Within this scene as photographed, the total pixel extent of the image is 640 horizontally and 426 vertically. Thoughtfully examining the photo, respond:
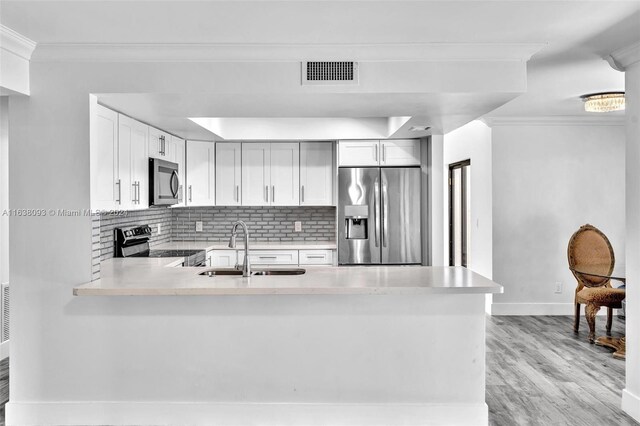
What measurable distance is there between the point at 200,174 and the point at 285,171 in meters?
0.94

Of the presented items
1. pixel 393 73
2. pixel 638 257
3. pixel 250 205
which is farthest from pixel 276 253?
pixel 638 257

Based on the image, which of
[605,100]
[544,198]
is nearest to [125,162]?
[605,100]

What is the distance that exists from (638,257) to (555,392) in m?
1.13

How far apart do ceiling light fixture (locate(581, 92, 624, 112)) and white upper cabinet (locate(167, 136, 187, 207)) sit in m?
3.87

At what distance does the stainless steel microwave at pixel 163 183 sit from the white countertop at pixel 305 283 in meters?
1.02

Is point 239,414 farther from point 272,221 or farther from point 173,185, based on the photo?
point 272,221

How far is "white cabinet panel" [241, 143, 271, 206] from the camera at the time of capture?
5.80 m

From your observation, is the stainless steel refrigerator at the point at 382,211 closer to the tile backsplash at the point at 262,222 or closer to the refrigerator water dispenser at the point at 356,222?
the refrigerator water dispenser at the point at 356,222

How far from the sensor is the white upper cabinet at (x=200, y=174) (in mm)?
5496

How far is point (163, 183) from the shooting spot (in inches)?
178

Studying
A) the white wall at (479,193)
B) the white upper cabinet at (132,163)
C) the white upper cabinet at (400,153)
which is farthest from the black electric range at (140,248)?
the white wall at (479,193)

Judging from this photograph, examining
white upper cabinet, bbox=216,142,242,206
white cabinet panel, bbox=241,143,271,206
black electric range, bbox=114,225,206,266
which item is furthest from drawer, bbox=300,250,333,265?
black electric range, bbox=114,225,206,266

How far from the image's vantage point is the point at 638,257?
3.06m

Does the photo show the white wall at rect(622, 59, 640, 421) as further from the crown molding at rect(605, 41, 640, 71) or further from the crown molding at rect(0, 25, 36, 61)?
the crown molding at rect(0, 25, 36, 61)
